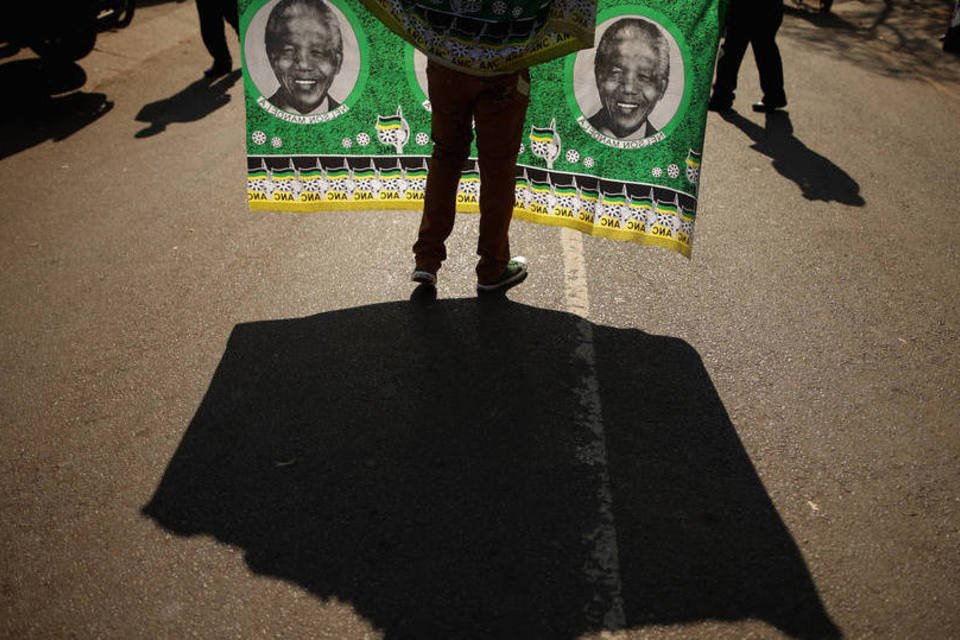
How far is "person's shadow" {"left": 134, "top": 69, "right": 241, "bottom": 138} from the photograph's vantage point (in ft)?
22.8

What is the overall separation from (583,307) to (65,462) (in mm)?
2639

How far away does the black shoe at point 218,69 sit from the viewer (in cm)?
805

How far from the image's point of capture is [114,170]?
6.01 metres

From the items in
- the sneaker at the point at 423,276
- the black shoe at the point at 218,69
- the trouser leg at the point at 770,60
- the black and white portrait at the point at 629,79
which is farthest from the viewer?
the black shoe at the point at 218,69

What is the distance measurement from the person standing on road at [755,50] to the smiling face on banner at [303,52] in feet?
14.4

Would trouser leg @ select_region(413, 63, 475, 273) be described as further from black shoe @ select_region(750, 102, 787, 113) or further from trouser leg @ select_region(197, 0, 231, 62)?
trouser leg @ select_region(197, 0, 231, 62)

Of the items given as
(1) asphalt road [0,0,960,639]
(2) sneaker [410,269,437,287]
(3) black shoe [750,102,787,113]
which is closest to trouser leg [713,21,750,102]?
(3) black shoe [750,102,787,113]

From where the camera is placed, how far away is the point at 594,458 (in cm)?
323

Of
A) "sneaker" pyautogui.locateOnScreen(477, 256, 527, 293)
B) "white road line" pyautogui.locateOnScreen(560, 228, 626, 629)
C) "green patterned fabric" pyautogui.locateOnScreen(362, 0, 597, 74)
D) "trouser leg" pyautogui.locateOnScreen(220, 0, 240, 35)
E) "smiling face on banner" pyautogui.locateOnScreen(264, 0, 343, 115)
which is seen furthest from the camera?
"trouser leg" pyautogui.locateOnScreen(220, 0, 240, 35)

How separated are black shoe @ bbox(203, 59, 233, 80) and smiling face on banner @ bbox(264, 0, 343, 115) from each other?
4.44 metres

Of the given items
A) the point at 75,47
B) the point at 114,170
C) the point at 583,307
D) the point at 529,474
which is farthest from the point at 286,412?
the point at 75,47

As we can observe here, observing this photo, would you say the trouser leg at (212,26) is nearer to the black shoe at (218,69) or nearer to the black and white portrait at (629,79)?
the black shoe at (218,69)

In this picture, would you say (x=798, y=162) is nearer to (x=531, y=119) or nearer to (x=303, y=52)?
(x=531, y=119)

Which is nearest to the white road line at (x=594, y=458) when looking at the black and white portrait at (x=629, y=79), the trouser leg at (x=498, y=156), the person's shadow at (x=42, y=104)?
the trouser leg at (x=498, y=156)
